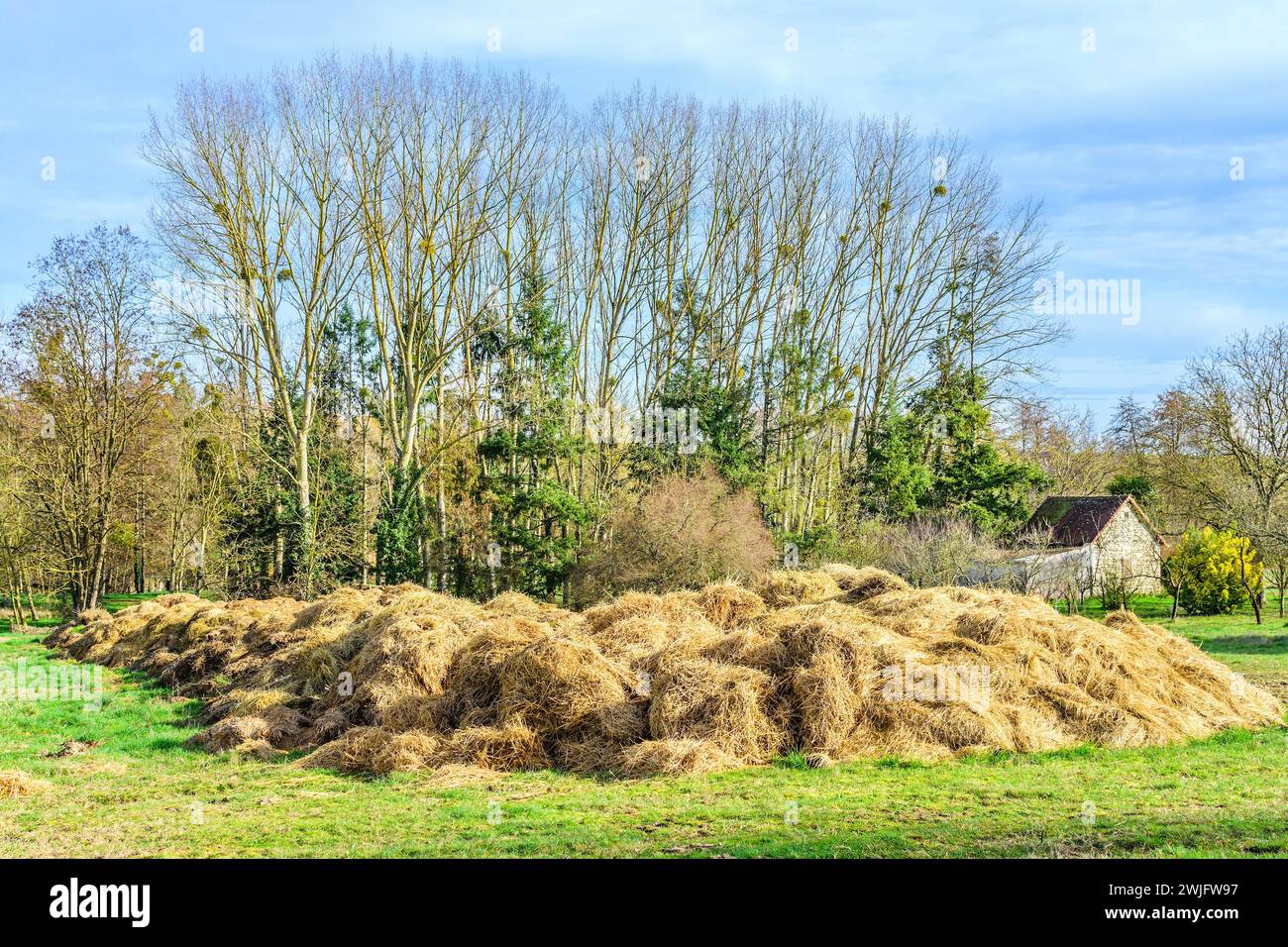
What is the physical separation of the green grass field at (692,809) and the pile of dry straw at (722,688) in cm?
51

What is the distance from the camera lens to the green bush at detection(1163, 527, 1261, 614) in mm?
27000

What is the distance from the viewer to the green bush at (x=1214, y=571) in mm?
27000

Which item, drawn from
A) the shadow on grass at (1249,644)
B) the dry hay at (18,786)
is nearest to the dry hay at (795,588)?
the shadow on grass at (1249,644)

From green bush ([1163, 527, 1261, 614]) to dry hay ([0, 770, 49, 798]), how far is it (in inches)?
1123

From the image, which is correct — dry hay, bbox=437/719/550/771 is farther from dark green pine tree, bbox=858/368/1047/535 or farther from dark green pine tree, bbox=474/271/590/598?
dark green pine tree, bbox=858/368/1047/535

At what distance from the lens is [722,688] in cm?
1061

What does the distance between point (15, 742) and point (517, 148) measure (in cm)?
2644

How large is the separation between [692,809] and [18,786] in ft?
22.5

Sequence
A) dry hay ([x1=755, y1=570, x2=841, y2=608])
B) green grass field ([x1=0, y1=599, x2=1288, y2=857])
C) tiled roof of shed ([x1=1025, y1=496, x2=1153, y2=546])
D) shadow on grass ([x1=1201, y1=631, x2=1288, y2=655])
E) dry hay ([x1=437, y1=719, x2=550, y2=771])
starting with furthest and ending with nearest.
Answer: tiled roof of shed ([x1=1025, y1=496, x2=1153, y2=546]) → shadow on grass ([x1=1201, y1=631, x2=1288, y2=655]) → dry hay ([x1=755, y1=570, x2=841, y2=608]) → dry hay ([x1=437, y1=719, x2=550, y2=771]) → green grass field ([x1=0, y1=599, x2=1288, y2=857])
